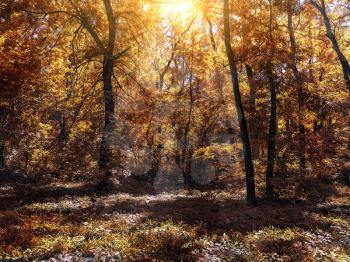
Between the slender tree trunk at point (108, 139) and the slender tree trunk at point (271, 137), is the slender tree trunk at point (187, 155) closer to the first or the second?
the slender tree trunk at point (108, 139)

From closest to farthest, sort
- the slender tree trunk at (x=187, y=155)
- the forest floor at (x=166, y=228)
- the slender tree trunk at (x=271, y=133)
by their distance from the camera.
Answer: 1. the forest floor at (x=166, y=228)
2. the slender tree trunk at (x=271, y=133)
3. the slender tree trunk at (x=187, y=155)

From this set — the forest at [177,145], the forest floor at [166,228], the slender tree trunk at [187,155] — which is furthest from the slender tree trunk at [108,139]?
the slender tree trunk at [187,155]

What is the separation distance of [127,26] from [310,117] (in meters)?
12.2

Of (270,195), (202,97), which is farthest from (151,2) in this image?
(270,195)

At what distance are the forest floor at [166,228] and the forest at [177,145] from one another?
56mm

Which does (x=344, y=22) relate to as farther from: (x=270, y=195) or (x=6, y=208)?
(x=6, y=208)

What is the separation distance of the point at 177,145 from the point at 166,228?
1525cm

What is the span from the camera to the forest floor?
8633 mm

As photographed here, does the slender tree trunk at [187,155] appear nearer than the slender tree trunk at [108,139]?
No

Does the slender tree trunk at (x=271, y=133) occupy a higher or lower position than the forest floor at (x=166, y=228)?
higher

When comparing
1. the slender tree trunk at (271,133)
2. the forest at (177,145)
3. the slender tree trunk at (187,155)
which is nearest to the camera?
the forest at (177,145)

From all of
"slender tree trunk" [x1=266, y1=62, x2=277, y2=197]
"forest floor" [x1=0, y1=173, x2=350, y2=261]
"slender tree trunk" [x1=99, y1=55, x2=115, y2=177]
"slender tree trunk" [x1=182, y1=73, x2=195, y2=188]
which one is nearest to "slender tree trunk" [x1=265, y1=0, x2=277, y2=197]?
"slender tree trunk" [x1=266, y1=62, x2=277, y2=197]

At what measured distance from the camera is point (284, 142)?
1716cm

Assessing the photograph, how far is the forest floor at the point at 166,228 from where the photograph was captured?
28.3ft
